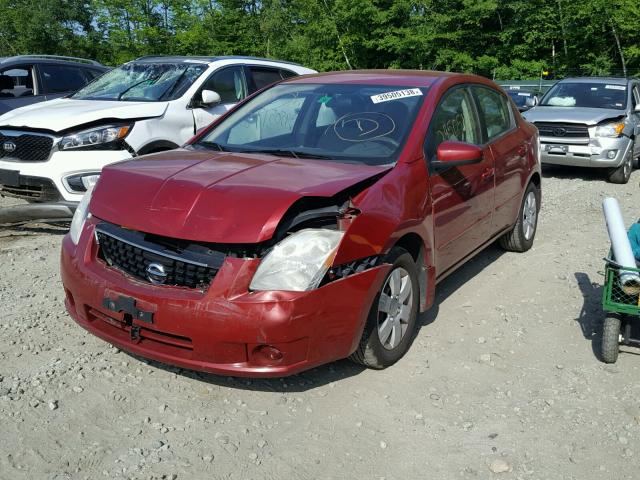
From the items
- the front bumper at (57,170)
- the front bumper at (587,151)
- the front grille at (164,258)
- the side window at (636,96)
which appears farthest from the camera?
the side window at (636,96)

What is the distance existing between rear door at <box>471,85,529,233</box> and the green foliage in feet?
80.9

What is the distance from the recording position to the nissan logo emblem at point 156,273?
330cm

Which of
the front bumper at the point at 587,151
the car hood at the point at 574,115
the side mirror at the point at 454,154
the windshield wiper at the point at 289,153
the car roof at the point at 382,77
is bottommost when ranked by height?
the front bumper at the point at 587,151

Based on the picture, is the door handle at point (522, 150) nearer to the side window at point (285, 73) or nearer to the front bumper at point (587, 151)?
the side window at point (285, 73)

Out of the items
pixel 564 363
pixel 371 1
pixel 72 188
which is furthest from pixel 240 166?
pixel 371 1

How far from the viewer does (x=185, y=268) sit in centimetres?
326

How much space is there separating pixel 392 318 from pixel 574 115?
825 cm

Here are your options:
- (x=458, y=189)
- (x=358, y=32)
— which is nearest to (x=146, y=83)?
(x=458, y=189)

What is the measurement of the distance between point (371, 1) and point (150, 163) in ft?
116

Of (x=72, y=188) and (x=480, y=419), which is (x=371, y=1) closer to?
(x=72, y=188)

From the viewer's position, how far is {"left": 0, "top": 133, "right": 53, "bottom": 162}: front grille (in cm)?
643

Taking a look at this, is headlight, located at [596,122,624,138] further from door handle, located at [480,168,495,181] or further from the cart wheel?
the cart wheel

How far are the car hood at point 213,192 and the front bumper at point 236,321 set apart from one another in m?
0.21

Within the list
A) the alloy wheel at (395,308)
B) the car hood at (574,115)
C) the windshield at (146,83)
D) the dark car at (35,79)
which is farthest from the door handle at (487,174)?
the dark car at (35,79)
